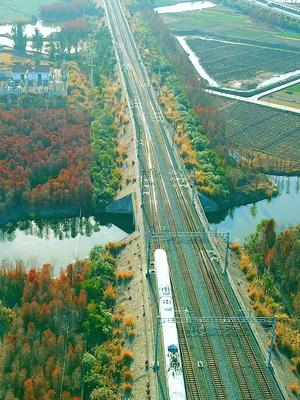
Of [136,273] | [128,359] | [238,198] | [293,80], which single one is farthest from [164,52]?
[128,359]

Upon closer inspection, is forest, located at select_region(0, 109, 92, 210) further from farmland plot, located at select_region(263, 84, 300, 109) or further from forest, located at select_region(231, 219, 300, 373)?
farmland plot, located at select_region(263, 84, 300, 109)

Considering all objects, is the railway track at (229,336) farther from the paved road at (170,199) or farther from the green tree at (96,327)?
the green tree at (96,327)

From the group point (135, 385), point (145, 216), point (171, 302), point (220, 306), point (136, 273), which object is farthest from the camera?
point (145, 216)

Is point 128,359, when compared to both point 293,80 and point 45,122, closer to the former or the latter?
point 45,122

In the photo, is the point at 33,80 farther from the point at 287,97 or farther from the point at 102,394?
the point at 102,394

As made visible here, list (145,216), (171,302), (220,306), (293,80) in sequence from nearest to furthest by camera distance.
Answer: (171,302) → (220,306) → (145,216) → (293,80)

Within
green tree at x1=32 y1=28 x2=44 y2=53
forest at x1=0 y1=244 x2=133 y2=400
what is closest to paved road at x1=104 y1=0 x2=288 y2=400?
forest at x1=0 y1=244 x2=133 y2=400
